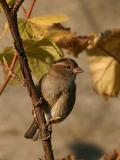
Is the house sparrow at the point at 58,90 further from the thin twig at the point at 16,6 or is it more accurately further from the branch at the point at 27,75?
the thin twig at the point at 16,6

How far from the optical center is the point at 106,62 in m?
1.75

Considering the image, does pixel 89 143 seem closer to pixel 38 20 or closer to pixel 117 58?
pixel 117 58

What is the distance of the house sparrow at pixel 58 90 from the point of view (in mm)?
1729

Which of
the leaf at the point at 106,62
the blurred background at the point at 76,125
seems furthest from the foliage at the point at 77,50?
the blurred background at the point at 76,125

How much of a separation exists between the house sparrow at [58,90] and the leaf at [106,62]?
0.22 ft

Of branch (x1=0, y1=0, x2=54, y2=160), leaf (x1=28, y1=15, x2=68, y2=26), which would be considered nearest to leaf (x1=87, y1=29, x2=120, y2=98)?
leaf (x1=28, y1=15, x2=68, y2=26)

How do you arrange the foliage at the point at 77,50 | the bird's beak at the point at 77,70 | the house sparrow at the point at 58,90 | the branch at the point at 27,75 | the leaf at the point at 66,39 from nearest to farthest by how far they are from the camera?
the branch at the point at 27,75, the foliage at the point at 77,50, the leaf at the point at 66,39, the house sparrow at the point at 58,90, the bird's beak at the point at 77,70

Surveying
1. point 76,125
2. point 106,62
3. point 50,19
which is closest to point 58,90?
point 106,62

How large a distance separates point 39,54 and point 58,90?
1.41ft

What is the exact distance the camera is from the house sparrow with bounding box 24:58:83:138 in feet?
5.67

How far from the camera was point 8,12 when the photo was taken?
1.09 meters

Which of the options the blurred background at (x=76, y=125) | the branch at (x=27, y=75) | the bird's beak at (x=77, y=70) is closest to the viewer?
the branch at (x=27, y=75)

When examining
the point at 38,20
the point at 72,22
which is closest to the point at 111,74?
the point at 38,20

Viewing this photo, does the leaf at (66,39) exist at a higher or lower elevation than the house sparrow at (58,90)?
higher
